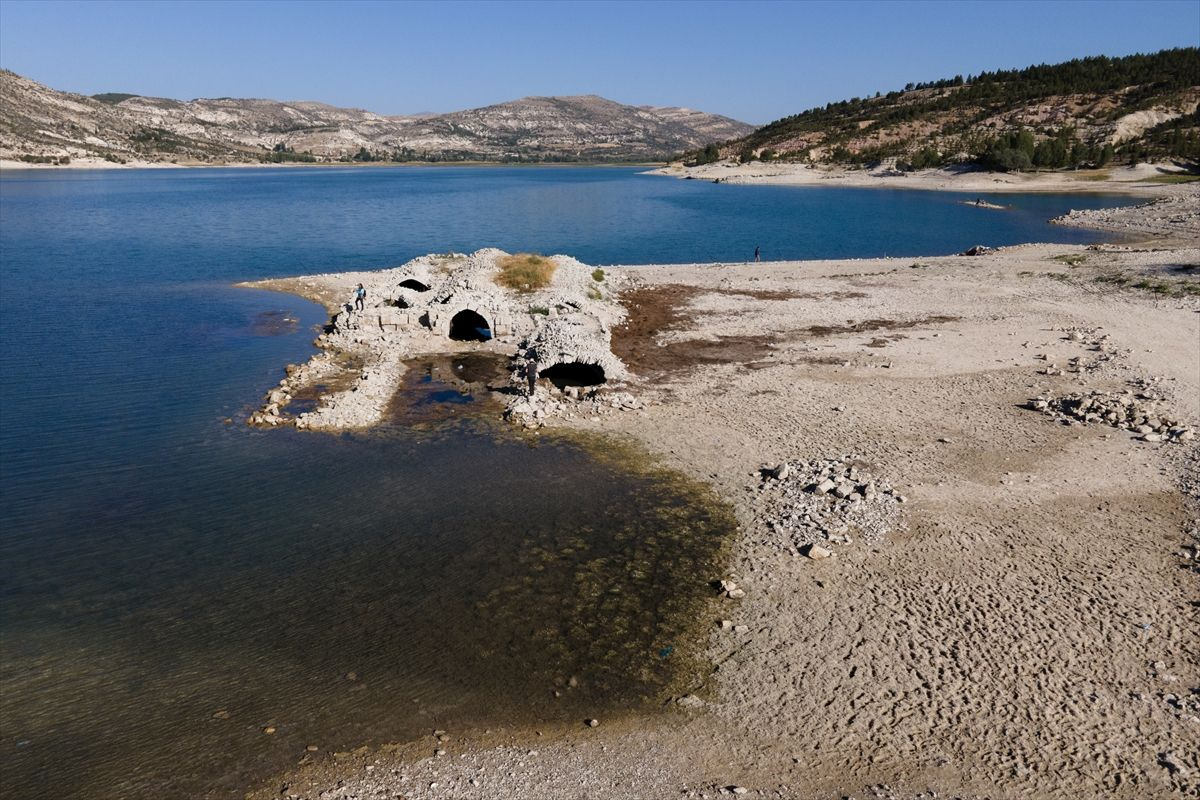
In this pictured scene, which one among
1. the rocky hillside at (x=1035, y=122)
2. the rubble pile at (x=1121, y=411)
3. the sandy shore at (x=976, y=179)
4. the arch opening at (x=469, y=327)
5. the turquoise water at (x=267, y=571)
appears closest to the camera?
the turquoise water at (x=267, y=571)

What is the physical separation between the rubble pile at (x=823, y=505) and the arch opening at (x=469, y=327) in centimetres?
1982

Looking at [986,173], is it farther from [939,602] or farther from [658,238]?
[939,602]

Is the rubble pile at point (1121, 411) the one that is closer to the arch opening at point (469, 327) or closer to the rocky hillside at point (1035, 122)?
the arch opening at point (469, 327)

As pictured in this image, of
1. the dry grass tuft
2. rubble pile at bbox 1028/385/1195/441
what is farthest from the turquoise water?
rubble pile at bbox 1028/385/1195/441

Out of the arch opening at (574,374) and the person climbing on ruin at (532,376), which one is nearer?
the person climbing on ruin at (532,376)

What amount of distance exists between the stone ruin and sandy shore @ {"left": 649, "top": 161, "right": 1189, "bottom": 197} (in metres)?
97.9

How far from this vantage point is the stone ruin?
87.0ft

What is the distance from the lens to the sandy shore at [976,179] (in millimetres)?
111875

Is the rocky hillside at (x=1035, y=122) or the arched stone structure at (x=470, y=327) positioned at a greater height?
the rocky hillside at (x=1035, y=122)

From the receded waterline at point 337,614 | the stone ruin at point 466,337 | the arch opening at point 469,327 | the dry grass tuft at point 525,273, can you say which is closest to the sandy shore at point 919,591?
the receded waterline at point 337,614

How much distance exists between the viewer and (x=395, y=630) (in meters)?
14.4

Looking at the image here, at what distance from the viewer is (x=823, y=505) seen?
19047 millimetres

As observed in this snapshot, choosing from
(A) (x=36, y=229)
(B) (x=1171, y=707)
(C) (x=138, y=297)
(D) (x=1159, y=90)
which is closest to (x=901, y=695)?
(B) (x=1171, y=707)

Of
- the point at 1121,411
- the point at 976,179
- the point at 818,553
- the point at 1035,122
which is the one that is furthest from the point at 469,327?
the point at 1035,122
